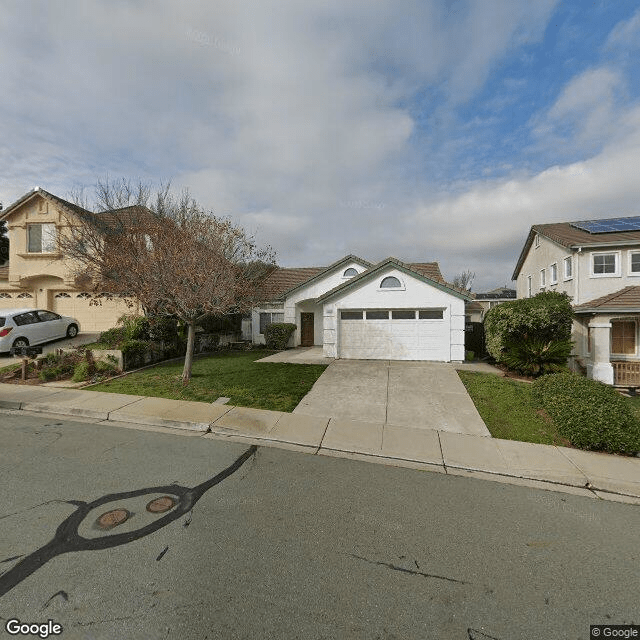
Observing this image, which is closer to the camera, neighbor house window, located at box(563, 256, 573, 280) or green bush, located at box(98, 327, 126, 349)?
green bush, located at box(98, 327, 126, 349)

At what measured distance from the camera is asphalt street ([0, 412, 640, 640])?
222cm

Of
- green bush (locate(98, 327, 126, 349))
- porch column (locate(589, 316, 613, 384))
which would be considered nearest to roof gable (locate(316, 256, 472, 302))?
porch column (locate(589, 316, 613, 384))

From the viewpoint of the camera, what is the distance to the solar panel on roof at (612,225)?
1467 centimetres

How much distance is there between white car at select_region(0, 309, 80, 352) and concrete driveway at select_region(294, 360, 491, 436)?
12.0 m

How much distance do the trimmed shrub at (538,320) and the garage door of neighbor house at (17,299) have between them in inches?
917

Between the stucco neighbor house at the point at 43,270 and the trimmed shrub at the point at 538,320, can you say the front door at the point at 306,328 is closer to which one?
the stucco neighbor house at the point at 43,270

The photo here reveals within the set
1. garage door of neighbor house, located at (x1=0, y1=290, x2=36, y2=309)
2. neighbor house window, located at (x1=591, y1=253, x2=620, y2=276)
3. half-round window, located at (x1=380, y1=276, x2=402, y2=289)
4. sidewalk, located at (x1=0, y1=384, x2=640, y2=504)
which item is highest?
neighbor house window, located at (x1=591, y1=253, x2=620, y2=276)

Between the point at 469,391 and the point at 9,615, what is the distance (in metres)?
9.11

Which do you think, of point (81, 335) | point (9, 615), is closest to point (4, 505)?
point (9, 615)

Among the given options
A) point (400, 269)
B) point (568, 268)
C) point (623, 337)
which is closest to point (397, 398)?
point (400, 269)

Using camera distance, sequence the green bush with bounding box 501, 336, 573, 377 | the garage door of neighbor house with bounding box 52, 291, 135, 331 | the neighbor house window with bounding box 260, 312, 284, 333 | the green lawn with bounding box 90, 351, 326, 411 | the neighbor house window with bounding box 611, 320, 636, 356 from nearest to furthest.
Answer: the green lawn with bounding box 90, 351, 326, 411
the green bush with bounding box 501, 336, 573, 377
the neighbor house window with bounding box 611, 320, 636, 356
the garage door of neighbor house with bounding box 52, 291, 135, 331
the neighbor house window with bounding box 260, 312, 284, 333

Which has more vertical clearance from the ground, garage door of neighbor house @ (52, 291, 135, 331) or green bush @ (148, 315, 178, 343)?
garage door of neighbor house @ (52, 291, 135, 331)

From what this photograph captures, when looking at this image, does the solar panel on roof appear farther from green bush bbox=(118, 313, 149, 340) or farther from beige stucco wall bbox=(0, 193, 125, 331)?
beige stucco wall bbox=(0, 193, 125, 331)

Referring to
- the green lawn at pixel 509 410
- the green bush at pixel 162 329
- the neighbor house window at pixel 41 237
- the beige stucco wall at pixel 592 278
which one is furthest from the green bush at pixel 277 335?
the beige stucco wall at pixel 592 278
